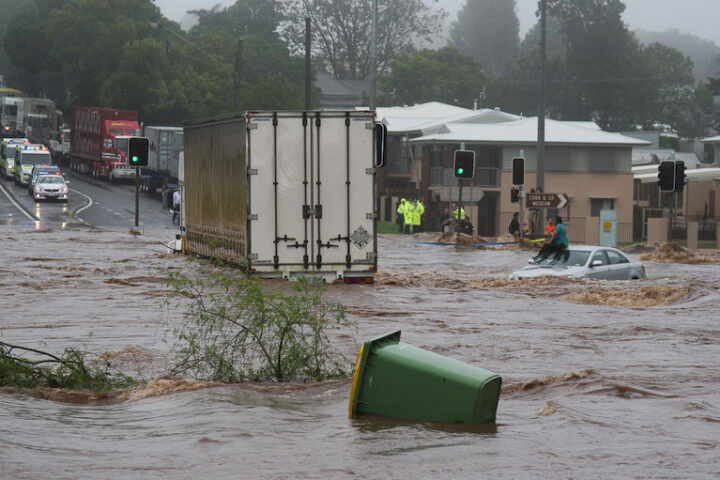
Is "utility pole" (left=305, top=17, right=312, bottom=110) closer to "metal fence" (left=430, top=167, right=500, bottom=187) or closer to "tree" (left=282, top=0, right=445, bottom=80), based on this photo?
"metal fence" (left=430, top=167, right=500, bottom=187)

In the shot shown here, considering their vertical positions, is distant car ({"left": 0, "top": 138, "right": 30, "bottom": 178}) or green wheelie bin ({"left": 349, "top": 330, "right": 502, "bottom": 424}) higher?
distant car ({"left": 0, "top": 138, "right": 30, "bottom": 178})

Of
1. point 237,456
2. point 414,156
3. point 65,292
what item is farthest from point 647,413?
point 414,156

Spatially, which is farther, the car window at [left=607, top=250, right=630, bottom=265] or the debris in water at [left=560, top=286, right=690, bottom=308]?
the car window at [left=607, top=250, right=630, bottom=265]

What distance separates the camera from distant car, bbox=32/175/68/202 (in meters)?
53.6

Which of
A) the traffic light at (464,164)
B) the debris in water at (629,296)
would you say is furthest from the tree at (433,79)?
the debris in water at (629,296)

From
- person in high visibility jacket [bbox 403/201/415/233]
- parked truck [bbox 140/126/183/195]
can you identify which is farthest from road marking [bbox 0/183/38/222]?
person in high visibility jacket [bbox 403/201/415/233]

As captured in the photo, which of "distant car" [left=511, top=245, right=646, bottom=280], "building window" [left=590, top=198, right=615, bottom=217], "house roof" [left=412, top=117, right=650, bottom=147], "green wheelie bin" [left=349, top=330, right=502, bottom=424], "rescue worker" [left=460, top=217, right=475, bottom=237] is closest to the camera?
"green wheelie bin" [left=349, top=330, right=502, bottom=424]

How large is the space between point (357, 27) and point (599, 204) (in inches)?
2123

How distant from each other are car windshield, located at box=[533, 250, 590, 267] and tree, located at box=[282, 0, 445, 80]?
80952mm

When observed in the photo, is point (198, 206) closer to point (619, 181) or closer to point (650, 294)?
point (650, 294)

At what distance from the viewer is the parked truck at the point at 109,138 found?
2527 inches

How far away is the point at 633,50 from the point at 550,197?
242 ft

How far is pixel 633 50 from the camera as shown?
104062mm

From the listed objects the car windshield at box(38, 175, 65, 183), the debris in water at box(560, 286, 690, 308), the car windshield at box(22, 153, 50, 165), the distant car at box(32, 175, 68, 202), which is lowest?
the debris in water at box(560, 286, 690, 308)
